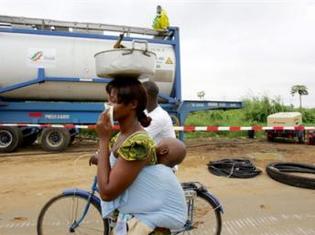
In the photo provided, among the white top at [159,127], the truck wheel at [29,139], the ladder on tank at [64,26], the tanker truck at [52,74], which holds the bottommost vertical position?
the truck wheel at [29,139]

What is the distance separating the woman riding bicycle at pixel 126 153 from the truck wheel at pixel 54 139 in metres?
8.84

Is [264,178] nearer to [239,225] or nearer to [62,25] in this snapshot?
[239,225]

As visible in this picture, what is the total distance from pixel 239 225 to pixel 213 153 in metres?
5.71

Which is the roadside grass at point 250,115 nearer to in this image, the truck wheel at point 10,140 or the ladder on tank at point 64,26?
the ladder on tank at point 64,26

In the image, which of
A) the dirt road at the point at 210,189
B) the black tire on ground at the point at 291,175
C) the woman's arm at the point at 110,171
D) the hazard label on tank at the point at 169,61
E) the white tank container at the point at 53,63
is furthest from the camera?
the hazard label on tank at the point at 169,61

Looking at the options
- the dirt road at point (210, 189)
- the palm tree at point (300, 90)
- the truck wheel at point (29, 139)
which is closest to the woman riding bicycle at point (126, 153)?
the dirt road at point (210, 189)

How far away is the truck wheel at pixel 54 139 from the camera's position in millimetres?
10453

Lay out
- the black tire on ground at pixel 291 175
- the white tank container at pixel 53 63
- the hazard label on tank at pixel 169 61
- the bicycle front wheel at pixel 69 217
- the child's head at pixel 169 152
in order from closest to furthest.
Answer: the child's head at pixel 169 152
the bicycle front wheel at pixel 69 217
the black tire on ground at pixel 291 175
the white tank container at pixel 53 63
the hazard label on tank at pixel 169 61

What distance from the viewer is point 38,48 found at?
1003cm

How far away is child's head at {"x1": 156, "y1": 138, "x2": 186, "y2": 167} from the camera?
2034mm

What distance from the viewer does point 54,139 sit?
10.5m

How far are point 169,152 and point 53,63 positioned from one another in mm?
8577

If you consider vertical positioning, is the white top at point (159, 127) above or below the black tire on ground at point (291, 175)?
above

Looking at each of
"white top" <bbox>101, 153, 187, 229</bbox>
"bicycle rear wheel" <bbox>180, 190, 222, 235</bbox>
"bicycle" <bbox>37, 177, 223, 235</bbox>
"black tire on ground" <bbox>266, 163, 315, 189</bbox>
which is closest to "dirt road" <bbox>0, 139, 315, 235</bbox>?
"black tire on ground" <bbox>266, 163, 315, 189</bbox>
